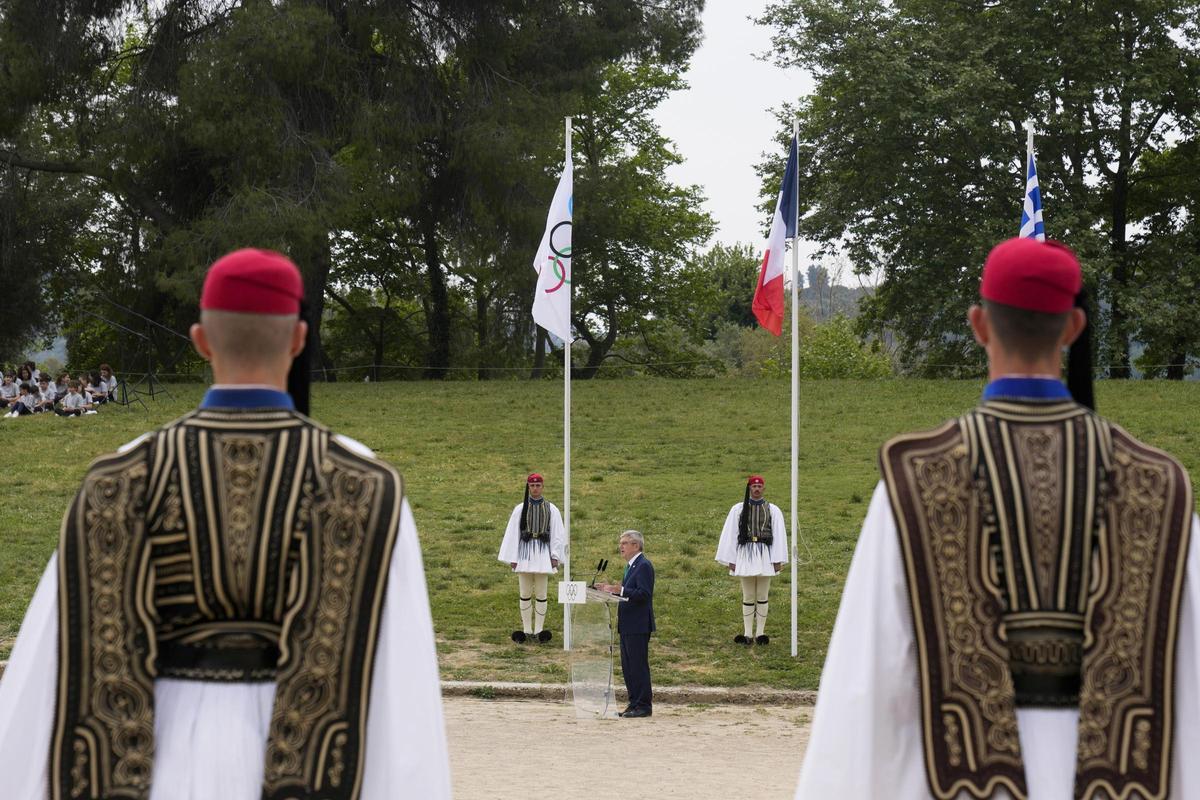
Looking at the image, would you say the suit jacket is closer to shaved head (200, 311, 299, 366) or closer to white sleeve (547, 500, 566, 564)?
white sleeve (547, 500, 566, 564)

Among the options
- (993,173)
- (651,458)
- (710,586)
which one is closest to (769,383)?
(993,173)

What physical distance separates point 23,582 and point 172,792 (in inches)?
798

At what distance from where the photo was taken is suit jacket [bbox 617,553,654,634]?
16.5 meters

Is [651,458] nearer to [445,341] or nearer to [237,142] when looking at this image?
[237,142]

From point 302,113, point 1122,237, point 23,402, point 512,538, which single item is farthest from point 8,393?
point 1122,237

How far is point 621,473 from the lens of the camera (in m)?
32.0

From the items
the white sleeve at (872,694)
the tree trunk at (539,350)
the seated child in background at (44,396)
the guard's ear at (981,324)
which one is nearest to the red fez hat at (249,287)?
the white sleeve at (872,694)

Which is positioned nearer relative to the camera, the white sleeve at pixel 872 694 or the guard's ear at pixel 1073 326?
the white sleeve at pixel 872 694

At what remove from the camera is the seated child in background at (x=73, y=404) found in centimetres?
3738

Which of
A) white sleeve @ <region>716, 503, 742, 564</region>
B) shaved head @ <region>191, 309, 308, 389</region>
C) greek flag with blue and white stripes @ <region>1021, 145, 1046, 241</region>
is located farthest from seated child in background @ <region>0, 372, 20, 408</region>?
shaved head @ <region>191, 309, 308, 389</region>

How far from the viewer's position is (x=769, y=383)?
46.2 metres

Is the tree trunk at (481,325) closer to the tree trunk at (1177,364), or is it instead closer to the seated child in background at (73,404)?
the seated child in background at (73,404)

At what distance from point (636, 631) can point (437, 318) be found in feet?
122

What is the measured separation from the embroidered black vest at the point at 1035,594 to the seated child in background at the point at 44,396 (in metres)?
37.5
